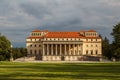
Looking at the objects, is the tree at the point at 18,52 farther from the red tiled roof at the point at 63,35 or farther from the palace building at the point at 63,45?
the red tiled roof at the point at 63,35

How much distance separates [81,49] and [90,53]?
7717 millimetres

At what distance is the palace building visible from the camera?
506 feet

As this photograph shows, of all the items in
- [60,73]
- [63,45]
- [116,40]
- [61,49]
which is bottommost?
[60,73]

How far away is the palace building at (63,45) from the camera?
154250mm

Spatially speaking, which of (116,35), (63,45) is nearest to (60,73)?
(116,35)

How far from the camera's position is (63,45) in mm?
161375

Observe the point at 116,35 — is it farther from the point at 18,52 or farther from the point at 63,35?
the point at 63,35

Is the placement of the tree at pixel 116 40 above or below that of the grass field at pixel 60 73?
above

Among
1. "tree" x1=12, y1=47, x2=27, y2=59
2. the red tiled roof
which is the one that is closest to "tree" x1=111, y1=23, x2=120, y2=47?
"tree" x1=12, y1=47, x2=27, y2=59

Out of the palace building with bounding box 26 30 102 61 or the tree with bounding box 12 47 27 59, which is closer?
the tree with bounding box 12 47 27 59

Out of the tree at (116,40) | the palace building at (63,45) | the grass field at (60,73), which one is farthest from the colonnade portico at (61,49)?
the grass field at (60,73)

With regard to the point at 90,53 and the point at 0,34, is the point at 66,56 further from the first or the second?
the point at 0,34

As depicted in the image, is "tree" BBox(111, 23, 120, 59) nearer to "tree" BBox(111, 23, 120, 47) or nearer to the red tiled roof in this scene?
"tree" BBox(111, 23, 120, 47)

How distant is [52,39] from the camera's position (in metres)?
160
